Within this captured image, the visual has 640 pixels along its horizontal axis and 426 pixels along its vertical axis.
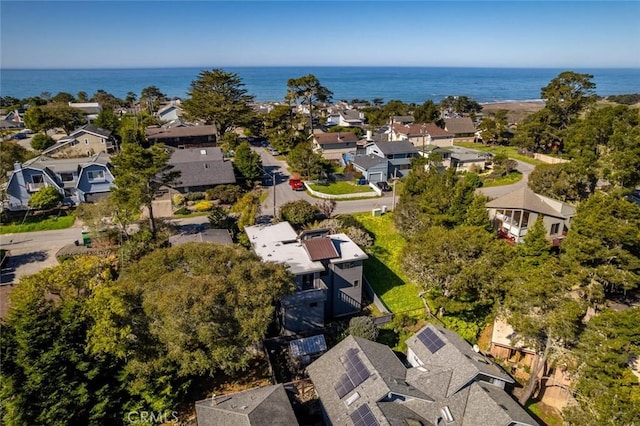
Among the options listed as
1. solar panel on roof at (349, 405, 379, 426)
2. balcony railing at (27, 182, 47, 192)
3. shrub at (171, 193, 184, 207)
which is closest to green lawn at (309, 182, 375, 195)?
shrub at (171, 193, 184, 207)

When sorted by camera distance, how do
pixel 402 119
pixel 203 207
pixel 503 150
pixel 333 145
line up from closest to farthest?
pixel 203 207 → pixel 333 145 → pixel 503 150 → pixel 402 119

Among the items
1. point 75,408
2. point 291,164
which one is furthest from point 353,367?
point 291,164

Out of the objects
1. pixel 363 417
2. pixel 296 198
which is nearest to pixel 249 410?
pixel 363 417

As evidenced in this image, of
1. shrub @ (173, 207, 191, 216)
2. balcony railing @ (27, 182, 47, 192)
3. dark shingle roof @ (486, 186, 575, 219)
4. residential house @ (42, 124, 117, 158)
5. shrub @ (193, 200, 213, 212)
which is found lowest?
shrub @ (173, 207, 191, 216)

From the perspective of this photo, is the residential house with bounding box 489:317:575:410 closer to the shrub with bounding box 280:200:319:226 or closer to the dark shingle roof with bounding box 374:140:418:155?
the shrub with bounding box 280:200:319:226

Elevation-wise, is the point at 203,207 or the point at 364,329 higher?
the point at 203,207

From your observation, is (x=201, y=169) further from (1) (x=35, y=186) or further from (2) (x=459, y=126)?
(2) (x=459, y=126)

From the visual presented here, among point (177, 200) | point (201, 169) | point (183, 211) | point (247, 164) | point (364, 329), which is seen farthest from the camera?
point (247, 164)

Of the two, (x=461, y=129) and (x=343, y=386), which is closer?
(x=343, y=386)
